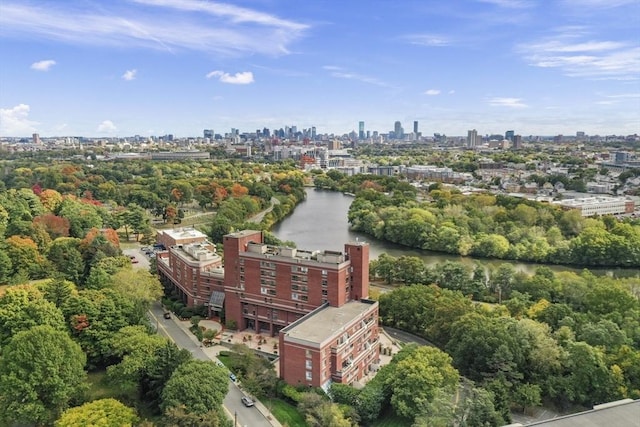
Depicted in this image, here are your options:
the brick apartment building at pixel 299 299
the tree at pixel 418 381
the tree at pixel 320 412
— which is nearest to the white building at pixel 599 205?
the brick apartment building at pixel 299 299

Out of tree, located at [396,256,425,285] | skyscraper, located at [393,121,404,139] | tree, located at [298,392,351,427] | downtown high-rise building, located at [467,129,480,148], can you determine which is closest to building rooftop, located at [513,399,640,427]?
tree, located at [298,392,351,427]

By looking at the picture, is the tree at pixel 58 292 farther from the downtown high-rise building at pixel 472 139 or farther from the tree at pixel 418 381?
the downtown high-rise building at pixel 472 139

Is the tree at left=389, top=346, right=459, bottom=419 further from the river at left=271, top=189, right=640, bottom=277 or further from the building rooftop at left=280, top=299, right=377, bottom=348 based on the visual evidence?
the river at left=271, top=189, right=640, bottom=277

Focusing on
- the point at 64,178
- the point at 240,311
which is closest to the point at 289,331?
the point at 240,311

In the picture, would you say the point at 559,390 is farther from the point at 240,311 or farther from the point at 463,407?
the point at 240,311

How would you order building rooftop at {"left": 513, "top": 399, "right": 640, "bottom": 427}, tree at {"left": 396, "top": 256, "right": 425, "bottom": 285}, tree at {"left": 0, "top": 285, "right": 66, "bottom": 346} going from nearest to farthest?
building rooftop at {"left": 513, "top": 399, "right": 640, "bottom": 427} → tree at {"left": 0, "top": 285, "right": 66, "bottom": 346} → tree at {"left": 396, "top": 256, "right": 425, "bottom": 285}

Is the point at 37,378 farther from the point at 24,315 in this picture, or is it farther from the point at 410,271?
the point at 410,271
